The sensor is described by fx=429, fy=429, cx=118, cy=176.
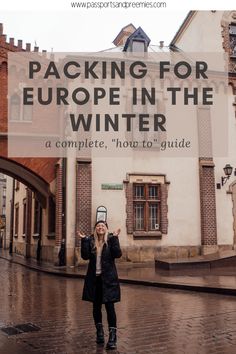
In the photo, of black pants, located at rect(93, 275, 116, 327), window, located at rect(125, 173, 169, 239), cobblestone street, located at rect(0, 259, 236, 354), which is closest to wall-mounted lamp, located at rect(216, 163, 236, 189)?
window, located at rect(125, 173, 169, 239)

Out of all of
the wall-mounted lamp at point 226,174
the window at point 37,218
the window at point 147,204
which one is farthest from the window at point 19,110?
the wall-mounted lamp at point 226,174

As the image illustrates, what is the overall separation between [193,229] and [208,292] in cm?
973

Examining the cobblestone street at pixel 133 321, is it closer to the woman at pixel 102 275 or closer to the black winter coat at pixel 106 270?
the woman at pixel 102 275

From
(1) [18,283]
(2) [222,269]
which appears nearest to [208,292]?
(2) [222,269]

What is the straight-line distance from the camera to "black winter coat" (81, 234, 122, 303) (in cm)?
555

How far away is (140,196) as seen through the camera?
785 inches

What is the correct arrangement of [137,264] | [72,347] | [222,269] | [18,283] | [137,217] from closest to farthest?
[72,347], [18,283], [222,269], [137,264], [137,217]

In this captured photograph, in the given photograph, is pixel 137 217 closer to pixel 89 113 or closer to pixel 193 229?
pixel 193 229

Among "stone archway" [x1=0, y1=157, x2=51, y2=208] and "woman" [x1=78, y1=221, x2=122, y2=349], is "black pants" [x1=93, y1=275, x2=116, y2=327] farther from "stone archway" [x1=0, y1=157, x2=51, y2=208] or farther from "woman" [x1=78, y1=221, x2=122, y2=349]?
"stone archway" [x1=0, y1=157, x2=51, y2=208]

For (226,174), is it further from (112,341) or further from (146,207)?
(112,341)

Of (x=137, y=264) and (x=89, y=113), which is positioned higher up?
(x=89, y=113)

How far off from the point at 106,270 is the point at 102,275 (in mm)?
83

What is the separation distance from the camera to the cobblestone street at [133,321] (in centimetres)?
555

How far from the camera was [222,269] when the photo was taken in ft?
49.2
